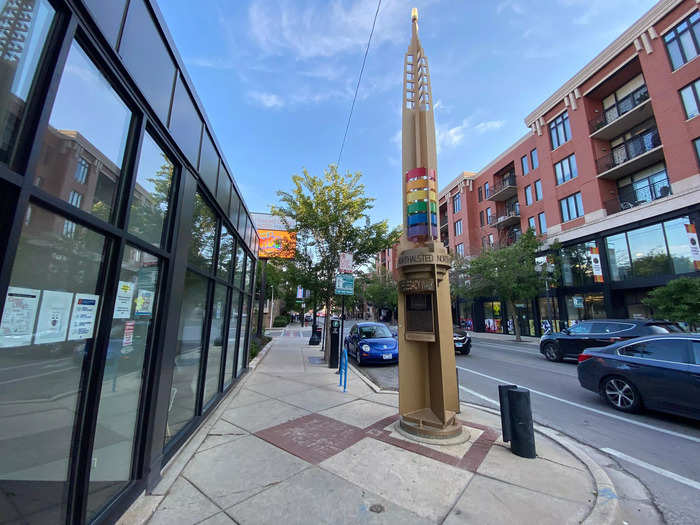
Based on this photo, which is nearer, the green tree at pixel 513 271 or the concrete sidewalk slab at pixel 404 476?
the concrete sidewalk slab at pixel 404 476

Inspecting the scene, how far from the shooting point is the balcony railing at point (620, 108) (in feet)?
57.6

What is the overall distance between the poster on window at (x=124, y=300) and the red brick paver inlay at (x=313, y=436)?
261 cm

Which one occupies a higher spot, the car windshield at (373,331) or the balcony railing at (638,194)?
the balcony railing at (638,194)

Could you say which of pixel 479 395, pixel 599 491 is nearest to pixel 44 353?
pixel 599 491

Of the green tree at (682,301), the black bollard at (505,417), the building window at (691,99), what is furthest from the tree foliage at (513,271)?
the black bollard at (505,417)

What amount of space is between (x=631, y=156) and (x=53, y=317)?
25.4 metres

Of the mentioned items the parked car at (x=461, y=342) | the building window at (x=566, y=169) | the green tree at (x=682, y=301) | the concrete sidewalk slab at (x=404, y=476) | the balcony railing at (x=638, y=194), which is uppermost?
the building window at (x=566, y=169)

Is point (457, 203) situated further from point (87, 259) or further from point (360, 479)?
point (87, 259)

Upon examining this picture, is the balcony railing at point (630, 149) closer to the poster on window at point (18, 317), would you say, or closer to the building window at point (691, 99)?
the building window at point (691, 99)

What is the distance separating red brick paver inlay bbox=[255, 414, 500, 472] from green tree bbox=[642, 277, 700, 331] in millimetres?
12056

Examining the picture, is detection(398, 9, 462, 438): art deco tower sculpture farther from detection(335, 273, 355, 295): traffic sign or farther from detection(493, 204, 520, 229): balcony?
detection(493, 204, 520, 229): balcony

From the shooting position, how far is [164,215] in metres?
3.50

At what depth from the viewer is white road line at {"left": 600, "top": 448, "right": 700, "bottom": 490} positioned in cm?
339

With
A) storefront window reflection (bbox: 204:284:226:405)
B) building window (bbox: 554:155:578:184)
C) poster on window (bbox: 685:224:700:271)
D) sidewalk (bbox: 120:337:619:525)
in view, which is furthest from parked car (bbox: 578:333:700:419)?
building window (bbox: 554:155:578:184)
